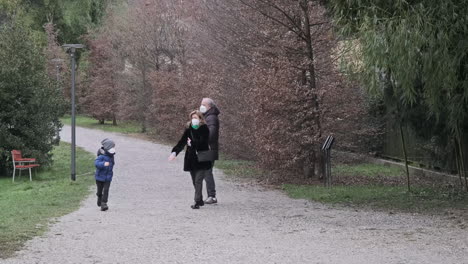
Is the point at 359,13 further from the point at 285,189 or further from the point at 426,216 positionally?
the point at 285,189

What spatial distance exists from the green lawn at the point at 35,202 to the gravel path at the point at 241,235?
0.79ft

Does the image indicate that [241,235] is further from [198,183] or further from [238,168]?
[238,168]

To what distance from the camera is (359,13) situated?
412 inches

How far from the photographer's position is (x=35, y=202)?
13203mm

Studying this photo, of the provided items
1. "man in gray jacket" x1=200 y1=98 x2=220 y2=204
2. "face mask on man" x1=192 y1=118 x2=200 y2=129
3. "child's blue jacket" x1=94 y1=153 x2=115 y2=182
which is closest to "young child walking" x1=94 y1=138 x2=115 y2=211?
"child's blue jacket" x1=94 y1=153 x2=115 y2=182

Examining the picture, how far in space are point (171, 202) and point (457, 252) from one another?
6.43 m

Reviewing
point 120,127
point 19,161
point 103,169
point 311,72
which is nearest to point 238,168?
point 311,72

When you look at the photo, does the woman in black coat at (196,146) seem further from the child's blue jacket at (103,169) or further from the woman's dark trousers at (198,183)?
the child's blue jacket at (103,169)

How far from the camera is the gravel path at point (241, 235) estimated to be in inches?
290

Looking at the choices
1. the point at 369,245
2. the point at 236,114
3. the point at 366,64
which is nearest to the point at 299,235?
the point at 369,245

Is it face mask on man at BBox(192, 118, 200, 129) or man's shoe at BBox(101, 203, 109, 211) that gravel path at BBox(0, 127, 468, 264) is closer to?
man's shoe at BBox(101, 203, 109, 211)

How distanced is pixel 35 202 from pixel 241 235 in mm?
6150

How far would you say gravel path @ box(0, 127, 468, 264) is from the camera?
7.37 m

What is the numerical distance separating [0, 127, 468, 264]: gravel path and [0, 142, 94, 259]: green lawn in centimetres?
24
